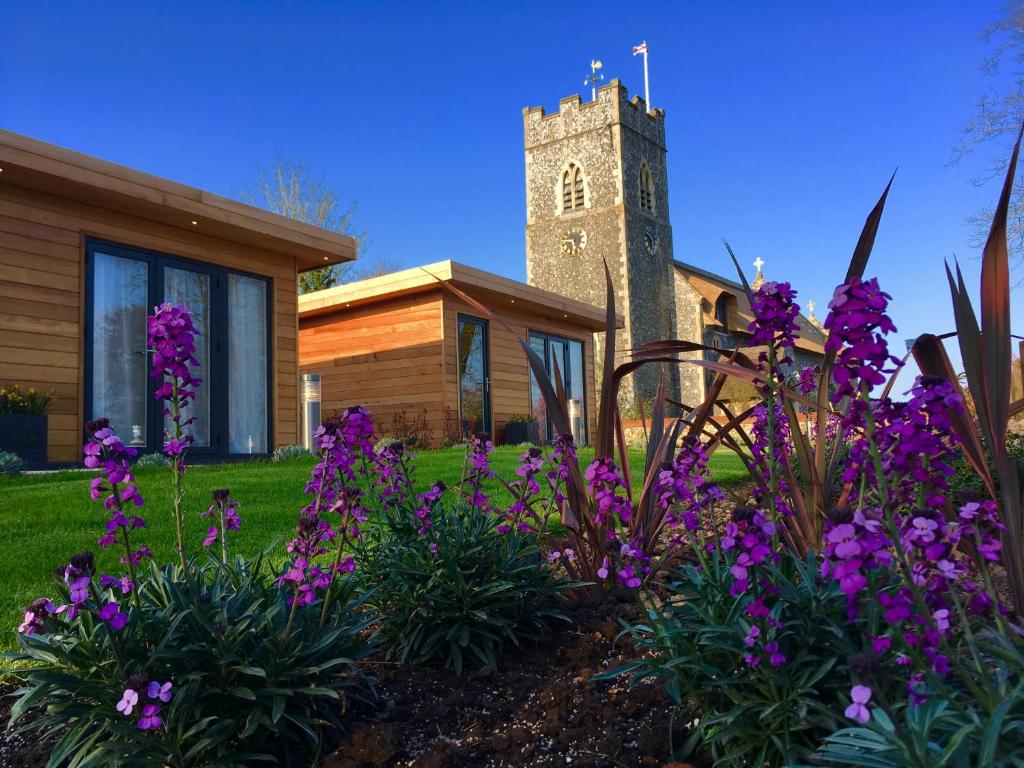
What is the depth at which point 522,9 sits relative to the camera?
1445 centimetres

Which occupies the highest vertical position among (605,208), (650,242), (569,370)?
(605,208)

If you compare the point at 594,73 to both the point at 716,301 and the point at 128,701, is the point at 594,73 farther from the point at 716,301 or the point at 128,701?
the point at 128,701

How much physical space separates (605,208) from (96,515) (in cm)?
2886

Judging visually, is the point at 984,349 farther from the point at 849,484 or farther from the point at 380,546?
the point at 380,546

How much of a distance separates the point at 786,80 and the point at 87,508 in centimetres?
1144

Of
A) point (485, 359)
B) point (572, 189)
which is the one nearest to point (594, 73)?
point (572, 189)

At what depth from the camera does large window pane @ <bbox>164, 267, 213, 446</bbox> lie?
8.38 meters

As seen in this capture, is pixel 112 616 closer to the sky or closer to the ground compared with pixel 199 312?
closer to the ground

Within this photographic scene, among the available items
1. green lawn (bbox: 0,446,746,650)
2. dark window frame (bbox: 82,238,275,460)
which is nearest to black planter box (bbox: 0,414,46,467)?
dark window frame (bbox: 82,238,275,460)

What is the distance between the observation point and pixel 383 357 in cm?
1236

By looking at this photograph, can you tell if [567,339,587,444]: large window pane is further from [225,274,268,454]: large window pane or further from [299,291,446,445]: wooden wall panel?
[225,274,268,454]: large window pane

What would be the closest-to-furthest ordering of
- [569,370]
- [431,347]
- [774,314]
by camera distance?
[774,314] → [431,347] → [569,370]

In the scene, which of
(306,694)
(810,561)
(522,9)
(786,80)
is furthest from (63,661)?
(522,9)

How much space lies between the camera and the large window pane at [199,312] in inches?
330
